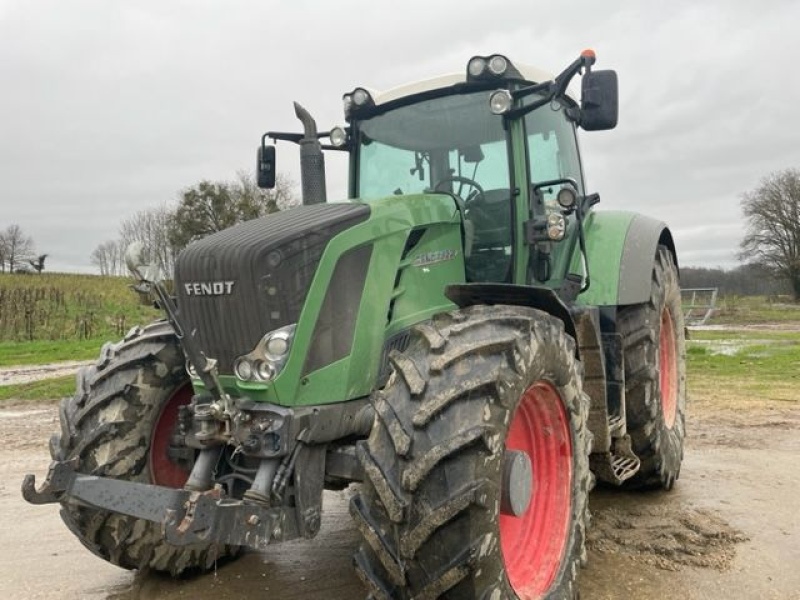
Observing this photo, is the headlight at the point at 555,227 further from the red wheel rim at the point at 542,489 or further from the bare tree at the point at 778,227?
the bare tree at the point at 778,227

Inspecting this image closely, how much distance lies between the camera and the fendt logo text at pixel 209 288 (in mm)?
3049

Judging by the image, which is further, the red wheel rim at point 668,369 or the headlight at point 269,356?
the red wheel rim at point 668,369

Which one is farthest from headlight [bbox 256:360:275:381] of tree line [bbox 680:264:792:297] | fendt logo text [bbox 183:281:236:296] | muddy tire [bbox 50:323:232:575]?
tree line [bbox 680:264:792:297]

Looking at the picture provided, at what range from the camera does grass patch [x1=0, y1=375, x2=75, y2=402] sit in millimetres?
11333

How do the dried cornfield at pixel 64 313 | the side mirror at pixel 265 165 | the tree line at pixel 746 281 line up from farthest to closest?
the tree line at pixel 746 281 < the dried cornfield at pixel 64 313 < the side mirror at pixel 265 165

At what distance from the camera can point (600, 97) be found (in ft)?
12.9

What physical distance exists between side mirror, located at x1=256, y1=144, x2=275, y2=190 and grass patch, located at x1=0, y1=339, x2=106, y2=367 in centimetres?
1460

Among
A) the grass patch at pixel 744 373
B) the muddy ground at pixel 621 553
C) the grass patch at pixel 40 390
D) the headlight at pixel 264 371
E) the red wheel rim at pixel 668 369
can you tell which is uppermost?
the headlight at pixel 264 371

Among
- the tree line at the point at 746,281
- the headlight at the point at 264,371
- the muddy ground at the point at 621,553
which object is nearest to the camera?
the headlight at the point at 264,371

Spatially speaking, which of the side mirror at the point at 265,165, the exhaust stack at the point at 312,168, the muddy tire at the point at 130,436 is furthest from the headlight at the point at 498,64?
the muddy tire at the point at 130,436

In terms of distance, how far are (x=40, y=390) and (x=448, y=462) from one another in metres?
11.2

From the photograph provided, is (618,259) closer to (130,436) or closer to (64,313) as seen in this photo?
(130,436)

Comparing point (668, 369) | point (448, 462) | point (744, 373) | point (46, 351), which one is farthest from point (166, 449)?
point (46, 351)

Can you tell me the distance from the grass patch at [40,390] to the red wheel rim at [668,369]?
8.99 meters
